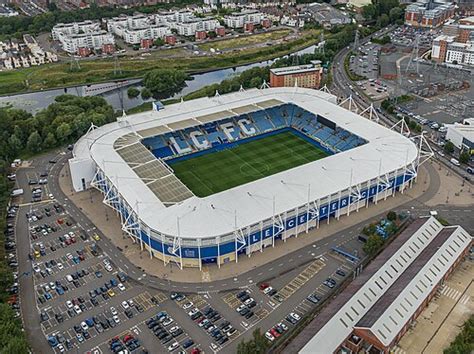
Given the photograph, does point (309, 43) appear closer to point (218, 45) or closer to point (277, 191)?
point (218, 45)

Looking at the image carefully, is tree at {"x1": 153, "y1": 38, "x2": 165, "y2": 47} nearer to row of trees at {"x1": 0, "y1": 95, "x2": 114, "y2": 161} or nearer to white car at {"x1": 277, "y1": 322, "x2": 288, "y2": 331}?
row of trees at {"x1": 0, "y1": 95, "x2": 114, "y2": 161}

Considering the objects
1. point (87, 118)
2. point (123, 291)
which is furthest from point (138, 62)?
point (123, 291)

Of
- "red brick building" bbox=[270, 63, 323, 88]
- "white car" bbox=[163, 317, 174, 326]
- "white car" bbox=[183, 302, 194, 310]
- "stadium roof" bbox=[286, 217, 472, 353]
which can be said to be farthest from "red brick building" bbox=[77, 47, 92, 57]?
"stadium roof" bbox=[286, 217, 472, 353]

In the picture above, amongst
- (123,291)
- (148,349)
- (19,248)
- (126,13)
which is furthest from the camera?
(126,13)

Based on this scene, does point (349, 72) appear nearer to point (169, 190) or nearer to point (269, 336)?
point (169, 190)

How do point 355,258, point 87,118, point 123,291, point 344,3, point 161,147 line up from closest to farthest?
point 123,291, point 355,258, point 161,147, point 87,118, point 344,3

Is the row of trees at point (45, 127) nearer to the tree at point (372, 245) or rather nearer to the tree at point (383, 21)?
the tree at point (372, 245)
